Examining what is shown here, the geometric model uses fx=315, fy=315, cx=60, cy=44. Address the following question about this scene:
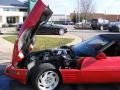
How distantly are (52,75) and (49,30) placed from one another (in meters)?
23.0

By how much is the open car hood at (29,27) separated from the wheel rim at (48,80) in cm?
71

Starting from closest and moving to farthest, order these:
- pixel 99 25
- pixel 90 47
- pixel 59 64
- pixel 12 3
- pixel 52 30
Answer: pixel 59 64
pixel 90 47
pixel 52 30
pixel 99 25
pixel 12 3

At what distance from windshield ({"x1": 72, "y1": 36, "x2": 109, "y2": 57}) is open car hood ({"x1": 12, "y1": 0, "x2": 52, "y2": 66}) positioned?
1.12 metres

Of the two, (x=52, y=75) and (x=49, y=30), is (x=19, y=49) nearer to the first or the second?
(x=52, y=75)

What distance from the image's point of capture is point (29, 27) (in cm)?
685

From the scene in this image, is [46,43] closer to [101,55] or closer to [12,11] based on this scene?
[101,55]

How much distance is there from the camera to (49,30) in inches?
1164

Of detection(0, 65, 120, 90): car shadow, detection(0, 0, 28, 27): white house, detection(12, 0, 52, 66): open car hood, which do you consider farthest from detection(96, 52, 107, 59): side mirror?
detection(0, 0, 28, 27): white house

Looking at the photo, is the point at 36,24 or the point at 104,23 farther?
the point at 104,23

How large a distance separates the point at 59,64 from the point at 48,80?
1.40ft

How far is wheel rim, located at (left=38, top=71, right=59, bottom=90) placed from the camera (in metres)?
6.59


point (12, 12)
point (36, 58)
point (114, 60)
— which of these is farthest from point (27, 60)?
point (12, 12)

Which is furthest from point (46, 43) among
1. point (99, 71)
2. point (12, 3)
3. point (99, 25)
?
point (12, 3)

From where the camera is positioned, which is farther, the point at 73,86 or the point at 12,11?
the point at 12,11
